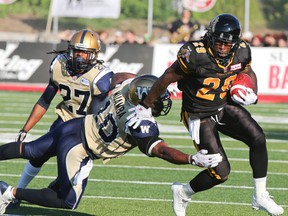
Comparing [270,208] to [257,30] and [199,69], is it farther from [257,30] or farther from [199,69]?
[257,30]

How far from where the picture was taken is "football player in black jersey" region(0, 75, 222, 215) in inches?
210

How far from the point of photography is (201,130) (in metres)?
5.88

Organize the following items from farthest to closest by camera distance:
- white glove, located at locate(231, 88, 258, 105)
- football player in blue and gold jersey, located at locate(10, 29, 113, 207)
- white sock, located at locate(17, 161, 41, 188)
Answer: white sock, located at locate(17, 161, 41, 188) < football player in blue and gold jersey, located at locate(10, 29, 113, 207) < white glove, located at locate(231, 88, 258, 105)

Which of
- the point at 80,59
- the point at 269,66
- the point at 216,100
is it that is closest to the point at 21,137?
the point at 80,59

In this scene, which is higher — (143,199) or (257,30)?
(143,199)

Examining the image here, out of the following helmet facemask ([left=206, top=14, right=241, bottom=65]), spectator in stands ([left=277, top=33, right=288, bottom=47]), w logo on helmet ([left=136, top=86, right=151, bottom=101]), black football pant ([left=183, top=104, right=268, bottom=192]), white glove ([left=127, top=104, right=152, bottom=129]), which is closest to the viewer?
white glove ([left=127, top=104, right=152, bottom=129])

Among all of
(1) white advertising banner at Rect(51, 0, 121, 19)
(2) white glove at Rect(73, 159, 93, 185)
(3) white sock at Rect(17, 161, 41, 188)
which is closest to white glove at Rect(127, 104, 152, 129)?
(2) white glove at Rect(73, 159, 93, 185)

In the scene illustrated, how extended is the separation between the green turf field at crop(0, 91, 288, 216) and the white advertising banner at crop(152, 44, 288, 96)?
4.07m

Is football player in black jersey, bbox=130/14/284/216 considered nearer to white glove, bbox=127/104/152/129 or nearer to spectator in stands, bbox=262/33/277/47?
white glove, bbox=127/104/152/129

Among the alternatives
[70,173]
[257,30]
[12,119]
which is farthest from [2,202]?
[257,30]

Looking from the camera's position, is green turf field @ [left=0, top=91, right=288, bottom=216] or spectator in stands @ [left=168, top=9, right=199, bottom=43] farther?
spectator in stands @ [left=168, top=9, right=199, bottom=43]

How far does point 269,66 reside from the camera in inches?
611

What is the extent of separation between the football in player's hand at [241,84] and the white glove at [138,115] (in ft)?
2.31

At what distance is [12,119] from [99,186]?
515 centimetres
